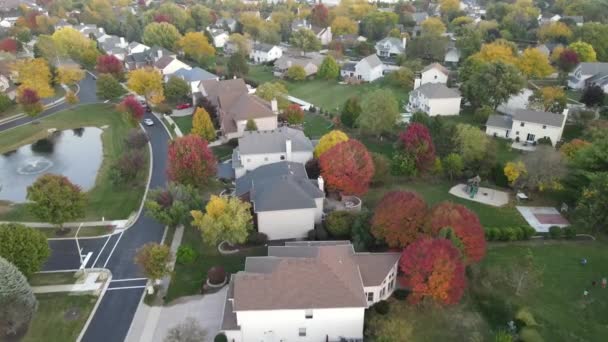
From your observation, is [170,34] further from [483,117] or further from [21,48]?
[483,117]

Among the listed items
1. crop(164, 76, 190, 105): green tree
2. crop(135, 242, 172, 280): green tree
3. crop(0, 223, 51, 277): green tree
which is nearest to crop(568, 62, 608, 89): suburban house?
crop(164, 76, 190, 105): green tree

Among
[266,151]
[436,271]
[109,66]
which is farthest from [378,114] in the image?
[109,66]

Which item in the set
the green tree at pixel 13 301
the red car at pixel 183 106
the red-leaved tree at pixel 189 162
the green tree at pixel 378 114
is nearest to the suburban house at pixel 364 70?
the green tree at pixel 378 114

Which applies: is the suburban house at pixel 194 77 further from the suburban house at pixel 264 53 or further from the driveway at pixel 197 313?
the driveway at pixel 197 313

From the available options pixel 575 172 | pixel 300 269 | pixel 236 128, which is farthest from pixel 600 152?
pixel 236 128

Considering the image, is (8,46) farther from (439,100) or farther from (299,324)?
(299,324)

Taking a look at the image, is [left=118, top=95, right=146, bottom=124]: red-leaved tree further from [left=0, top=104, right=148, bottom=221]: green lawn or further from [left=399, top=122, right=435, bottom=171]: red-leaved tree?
[left=399, top=122, right=435, bottom=171]: red-leaved tree
